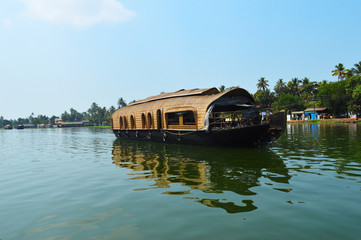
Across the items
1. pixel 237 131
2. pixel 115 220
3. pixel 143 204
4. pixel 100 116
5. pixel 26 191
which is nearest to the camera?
pixel 115 220

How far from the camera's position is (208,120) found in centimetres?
1406

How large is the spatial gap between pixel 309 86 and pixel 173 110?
225 feet

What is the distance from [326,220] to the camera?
428 centimetres

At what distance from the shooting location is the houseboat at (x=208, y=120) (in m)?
13.8

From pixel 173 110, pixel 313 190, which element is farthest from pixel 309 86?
pixel 313 190

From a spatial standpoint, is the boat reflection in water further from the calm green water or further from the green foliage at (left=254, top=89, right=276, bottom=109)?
the green foliage at (left=254, top=89, right=276, bottom=109)

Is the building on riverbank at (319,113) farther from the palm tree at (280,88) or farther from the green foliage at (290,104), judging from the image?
the palm tree at (280,88)

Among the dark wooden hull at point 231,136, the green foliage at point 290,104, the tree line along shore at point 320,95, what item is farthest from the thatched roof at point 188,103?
the green foliage at point 290,104

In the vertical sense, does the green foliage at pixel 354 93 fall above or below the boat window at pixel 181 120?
above

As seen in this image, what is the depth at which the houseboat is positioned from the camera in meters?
13.8

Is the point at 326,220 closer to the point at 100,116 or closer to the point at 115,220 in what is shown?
the point at 115,220

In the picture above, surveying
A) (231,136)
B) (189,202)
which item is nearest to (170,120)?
(231,136)

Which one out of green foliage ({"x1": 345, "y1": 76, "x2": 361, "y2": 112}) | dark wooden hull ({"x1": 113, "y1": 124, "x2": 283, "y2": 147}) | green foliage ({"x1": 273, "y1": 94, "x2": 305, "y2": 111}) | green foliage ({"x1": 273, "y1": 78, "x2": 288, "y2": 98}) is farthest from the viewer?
green foliage ({"x1": 273, "y1": 78, "x2": 288, "y2": 98})

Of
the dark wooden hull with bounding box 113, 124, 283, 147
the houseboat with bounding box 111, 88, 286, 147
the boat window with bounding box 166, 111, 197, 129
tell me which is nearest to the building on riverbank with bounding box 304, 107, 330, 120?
the boat window with bounding box 166, 111, 197, 129
